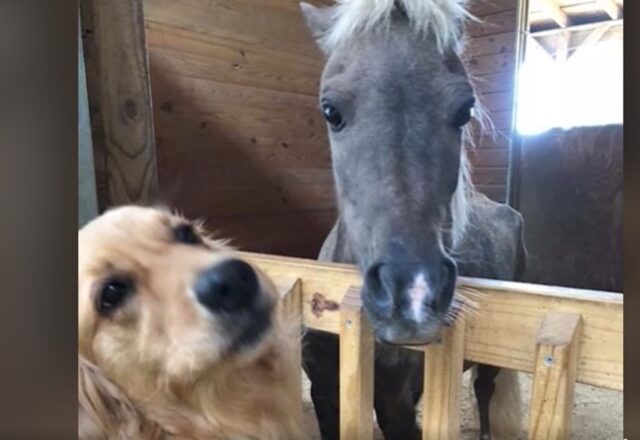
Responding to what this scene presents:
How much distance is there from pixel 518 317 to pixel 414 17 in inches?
11.6

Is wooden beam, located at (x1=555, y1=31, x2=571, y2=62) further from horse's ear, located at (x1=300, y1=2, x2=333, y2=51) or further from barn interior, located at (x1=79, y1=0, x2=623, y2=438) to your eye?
horse's ear, located at (x1=300, y1=2, x2=333, y2=51)

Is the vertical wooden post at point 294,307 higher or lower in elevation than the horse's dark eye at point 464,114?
lower

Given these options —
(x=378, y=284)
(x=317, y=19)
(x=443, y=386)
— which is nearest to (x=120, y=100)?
(x=317, y=19)

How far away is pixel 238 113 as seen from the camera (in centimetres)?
61

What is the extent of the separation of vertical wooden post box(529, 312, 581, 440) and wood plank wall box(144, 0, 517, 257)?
0.15 meters

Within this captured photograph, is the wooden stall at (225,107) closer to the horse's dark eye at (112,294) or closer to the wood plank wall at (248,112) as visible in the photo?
the wood plank wall at (248,112)

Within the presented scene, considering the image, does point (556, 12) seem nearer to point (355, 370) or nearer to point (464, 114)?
point (464, 114)

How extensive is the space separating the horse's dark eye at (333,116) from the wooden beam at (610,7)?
0.26 m

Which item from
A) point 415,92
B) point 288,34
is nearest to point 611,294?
point 415,92

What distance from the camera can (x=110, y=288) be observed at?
1.53ft

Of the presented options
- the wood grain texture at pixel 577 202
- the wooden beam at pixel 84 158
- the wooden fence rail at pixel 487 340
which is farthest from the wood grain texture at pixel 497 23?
the wooden beam at pixel 84 158

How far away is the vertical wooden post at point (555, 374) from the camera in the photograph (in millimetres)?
506

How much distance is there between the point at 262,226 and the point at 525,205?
0.90ft

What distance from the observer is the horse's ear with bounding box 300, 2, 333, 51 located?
1.87ft
